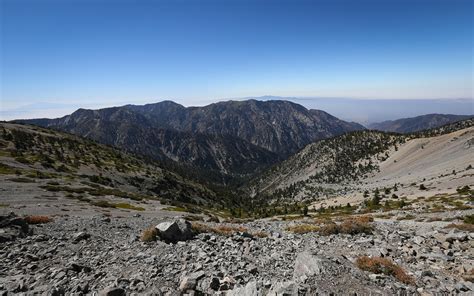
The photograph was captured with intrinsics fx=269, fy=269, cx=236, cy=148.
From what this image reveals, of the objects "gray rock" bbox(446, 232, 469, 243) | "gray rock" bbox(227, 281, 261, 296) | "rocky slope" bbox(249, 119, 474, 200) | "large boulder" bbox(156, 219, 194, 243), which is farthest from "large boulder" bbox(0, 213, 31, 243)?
"rocky slope" bbox(249, 119, 474, 200)

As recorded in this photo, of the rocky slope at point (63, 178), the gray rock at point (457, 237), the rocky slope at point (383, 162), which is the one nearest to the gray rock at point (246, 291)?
the gray rock at point (457, 237)

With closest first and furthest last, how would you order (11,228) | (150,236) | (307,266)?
1. (307,266)
2. (11,228)
3. (150,236)

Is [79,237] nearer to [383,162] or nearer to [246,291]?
[246,291]

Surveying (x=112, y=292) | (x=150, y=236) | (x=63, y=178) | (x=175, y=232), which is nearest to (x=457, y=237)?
(x=175, y=232)

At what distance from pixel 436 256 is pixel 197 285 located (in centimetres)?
1293

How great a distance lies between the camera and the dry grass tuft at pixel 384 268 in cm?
1163

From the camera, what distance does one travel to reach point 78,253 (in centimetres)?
1391

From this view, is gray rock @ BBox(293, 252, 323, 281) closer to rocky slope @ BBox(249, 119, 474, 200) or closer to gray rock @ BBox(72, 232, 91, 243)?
gray rock @ BBox(72, 232, 91, 243)

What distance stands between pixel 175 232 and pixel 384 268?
1165 cm

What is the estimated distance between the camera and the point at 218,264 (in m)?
12.5

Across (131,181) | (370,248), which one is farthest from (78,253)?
(131,181)

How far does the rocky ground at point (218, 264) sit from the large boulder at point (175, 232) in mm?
84

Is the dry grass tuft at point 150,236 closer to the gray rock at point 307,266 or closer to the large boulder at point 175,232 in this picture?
the large boulder at point 175,232

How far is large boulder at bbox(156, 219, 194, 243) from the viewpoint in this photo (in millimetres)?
16625
